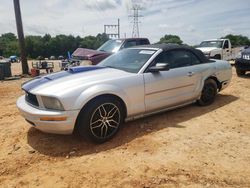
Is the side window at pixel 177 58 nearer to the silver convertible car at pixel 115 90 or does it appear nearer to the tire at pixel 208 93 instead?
the silver convertible car at pixel 115 90

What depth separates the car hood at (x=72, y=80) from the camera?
389cm

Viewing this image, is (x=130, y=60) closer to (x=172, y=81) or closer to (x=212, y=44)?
(x=172, y=81)

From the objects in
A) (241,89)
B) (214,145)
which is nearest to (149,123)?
(214,145)

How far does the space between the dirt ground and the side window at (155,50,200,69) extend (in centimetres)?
103

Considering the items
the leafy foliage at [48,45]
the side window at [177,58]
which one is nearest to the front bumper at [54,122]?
the side window at [177,58]

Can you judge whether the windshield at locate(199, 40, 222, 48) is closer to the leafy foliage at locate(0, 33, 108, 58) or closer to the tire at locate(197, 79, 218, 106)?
the tire at locate(197, 79, 218, 106)

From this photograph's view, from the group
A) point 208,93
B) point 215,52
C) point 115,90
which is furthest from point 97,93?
point 215,52

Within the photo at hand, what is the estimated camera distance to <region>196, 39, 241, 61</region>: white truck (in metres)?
14.1

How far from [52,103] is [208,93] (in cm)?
364

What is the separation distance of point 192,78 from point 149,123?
4.43 feet

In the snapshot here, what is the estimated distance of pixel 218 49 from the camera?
14.4 m

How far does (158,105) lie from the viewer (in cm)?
484

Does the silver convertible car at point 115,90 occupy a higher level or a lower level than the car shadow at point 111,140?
higher

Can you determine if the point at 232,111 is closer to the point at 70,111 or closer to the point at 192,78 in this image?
the point at 192,78
